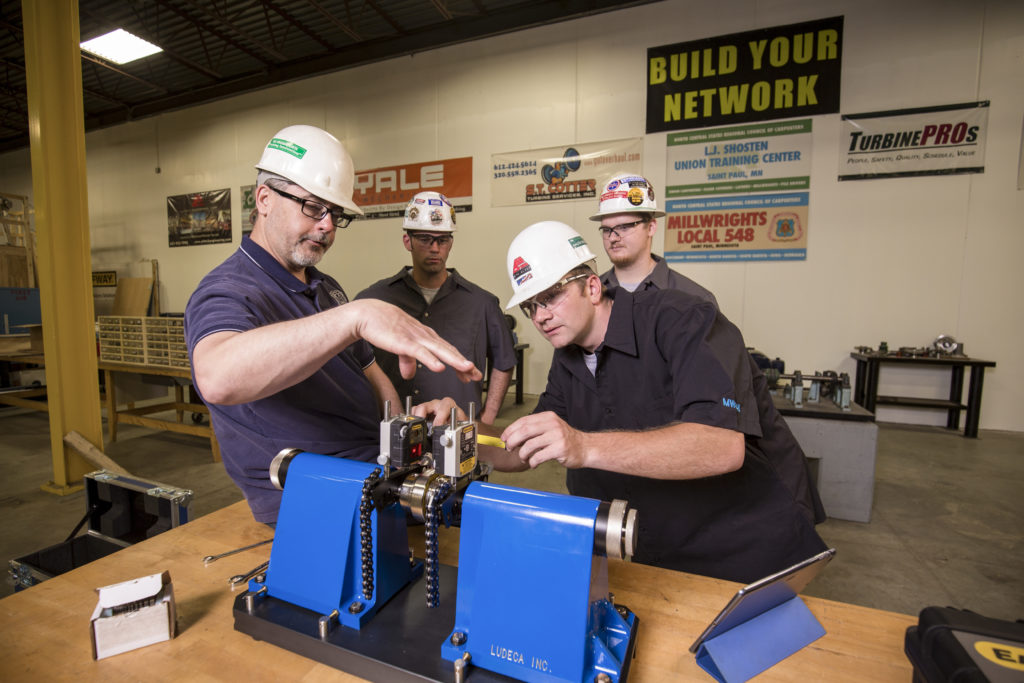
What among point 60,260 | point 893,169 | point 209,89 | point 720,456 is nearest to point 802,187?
point 893,169

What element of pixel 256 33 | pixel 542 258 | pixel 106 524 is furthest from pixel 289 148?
pixel 256 33

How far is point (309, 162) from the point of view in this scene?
51.2 inches

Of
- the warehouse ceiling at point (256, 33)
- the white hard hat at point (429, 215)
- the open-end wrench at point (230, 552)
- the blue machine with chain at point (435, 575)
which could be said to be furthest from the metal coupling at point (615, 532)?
the warehouse ceiling at point (256, 33)

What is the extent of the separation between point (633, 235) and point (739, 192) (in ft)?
10.8

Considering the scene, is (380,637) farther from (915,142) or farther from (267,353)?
(915,142)

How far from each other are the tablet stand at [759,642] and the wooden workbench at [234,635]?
1cm

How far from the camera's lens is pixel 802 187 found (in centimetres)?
516

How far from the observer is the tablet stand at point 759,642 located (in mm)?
771

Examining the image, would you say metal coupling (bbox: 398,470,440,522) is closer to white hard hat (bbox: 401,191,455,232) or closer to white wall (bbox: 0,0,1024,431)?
white hard hat (bbox: 401,191,455,232)

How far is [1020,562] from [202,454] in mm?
6179

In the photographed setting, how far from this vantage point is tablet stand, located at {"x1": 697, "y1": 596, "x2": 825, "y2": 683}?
0.77 m

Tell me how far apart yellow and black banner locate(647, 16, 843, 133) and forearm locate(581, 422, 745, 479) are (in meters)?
5.32

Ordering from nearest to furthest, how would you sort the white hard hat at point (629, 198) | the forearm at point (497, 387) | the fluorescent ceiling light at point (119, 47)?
the white hard hat at point (629, 198) → the forearm at point (497, 387) → the fluorescent ceiling light at point (119, 47)

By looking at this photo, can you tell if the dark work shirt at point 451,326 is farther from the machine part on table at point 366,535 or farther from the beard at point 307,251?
the machine part on table at point 366,535
